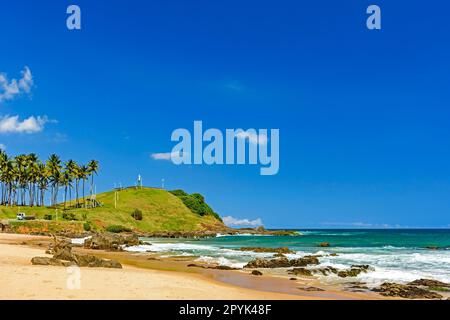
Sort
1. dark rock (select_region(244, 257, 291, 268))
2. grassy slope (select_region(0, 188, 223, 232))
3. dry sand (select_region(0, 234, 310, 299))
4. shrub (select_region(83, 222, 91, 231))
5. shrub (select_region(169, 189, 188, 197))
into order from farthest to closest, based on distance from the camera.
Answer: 1. shrub (select_region(169, 189, 188, 197))
2. grassy slope (select_region(0, 188, 223, 232))
3. shrub (select_region(83, 222, 91, 231))
4. dark rock (select_region(244, 257, 291, 268))
5. dry sand (select_region(0, 234, 310, 299))

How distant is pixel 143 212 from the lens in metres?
142

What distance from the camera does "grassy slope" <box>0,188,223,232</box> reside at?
107500mm

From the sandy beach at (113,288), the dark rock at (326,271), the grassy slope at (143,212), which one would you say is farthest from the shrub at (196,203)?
the sandy beach at (113,288)

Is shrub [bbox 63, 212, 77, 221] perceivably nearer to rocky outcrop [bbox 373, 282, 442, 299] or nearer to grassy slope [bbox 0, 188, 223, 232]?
grassy slope [bbox 0, 188, 223, 232]

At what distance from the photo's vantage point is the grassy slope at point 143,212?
353 ft

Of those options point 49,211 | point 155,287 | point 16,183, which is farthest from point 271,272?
point 16,183

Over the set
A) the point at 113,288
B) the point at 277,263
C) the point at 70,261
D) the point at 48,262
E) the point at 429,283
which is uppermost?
the point at 113,288

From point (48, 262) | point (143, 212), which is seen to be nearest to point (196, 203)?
point (143, 212)

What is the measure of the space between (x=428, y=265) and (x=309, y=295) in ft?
78.1

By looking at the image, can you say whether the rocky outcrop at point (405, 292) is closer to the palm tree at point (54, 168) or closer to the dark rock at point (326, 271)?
the dark rock at point (326, 271)

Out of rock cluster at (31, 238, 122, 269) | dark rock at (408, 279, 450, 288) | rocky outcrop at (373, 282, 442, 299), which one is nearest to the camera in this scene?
rocky outcrop at (373, 282, 442, 299)

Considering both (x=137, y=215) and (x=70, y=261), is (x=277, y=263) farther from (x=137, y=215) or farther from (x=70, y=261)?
(x=137, y=215)

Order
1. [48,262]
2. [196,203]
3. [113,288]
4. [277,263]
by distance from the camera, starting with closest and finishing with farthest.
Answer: [113,288], [48,262], [277,263], [196,203]

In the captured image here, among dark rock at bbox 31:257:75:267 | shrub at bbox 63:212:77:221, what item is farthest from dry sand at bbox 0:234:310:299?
shrub at bbox 63:212:77:221
